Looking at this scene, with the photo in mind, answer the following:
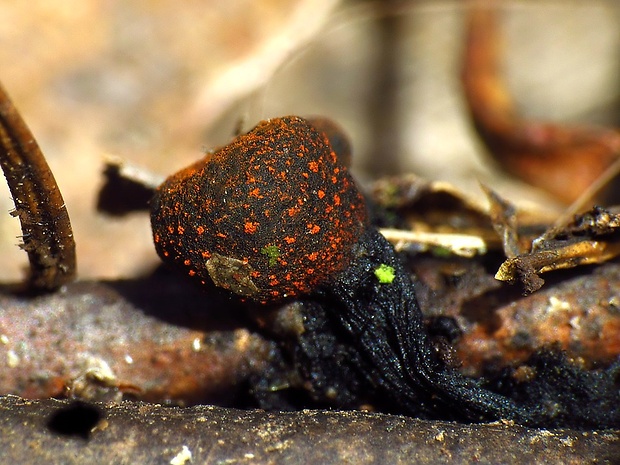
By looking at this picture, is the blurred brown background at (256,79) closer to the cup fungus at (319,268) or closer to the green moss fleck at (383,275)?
the cup fungus at (319,268)

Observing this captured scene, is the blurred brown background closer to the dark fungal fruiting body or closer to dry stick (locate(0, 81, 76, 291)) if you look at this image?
the dark fungal fruiting body

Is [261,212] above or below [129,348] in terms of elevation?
above

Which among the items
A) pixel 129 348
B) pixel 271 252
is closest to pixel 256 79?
pixel 129 348

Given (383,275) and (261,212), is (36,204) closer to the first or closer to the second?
(261,212)

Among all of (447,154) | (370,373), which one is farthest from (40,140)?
(447,154)

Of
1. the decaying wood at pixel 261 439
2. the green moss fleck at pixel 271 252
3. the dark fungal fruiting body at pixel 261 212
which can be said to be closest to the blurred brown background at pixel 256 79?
the dark fungal fruiting body at pixel 261 212
